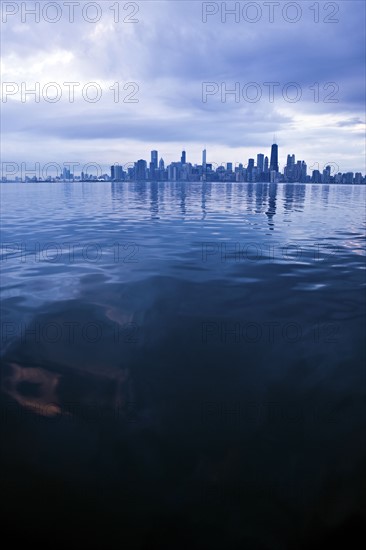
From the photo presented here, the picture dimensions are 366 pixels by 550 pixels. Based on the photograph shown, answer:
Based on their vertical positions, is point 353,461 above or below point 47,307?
below

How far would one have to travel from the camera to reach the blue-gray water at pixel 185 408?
4156 mm

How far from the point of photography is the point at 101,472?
4711mm

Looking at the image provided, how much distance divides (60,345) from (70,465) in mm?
3395

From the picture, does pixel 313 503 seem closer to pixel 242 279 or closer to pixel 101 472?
pixel 101 472

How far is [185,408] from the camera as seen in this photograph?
5891 mm

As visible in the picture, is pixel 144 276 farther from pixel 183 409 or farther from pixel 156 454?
pixel 156 454

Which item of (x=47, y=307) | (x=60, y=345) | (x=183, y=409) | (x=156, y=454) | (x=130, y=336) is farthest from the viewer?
(x=47, y=307)

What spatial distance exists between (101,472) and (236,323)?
16.8 feet

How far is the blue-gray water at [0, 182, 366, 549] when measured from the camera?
416 cm

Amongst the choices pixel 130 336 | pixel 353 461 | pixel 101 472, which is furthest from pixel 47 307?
pixel 353 461

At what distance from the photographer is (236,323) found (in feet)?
29.6

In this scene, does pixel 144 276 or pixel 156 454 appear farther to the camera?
pixel 144 276

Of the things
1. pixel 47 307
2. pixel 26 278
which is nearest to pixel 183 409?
pixel 47 307

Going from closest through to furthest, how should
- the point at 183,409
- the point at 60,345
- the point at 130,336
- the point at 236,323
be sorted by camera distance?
1. the point at 183,409
2. the point at 60,345
3. the point at 130,336
4. the point at 236,323
